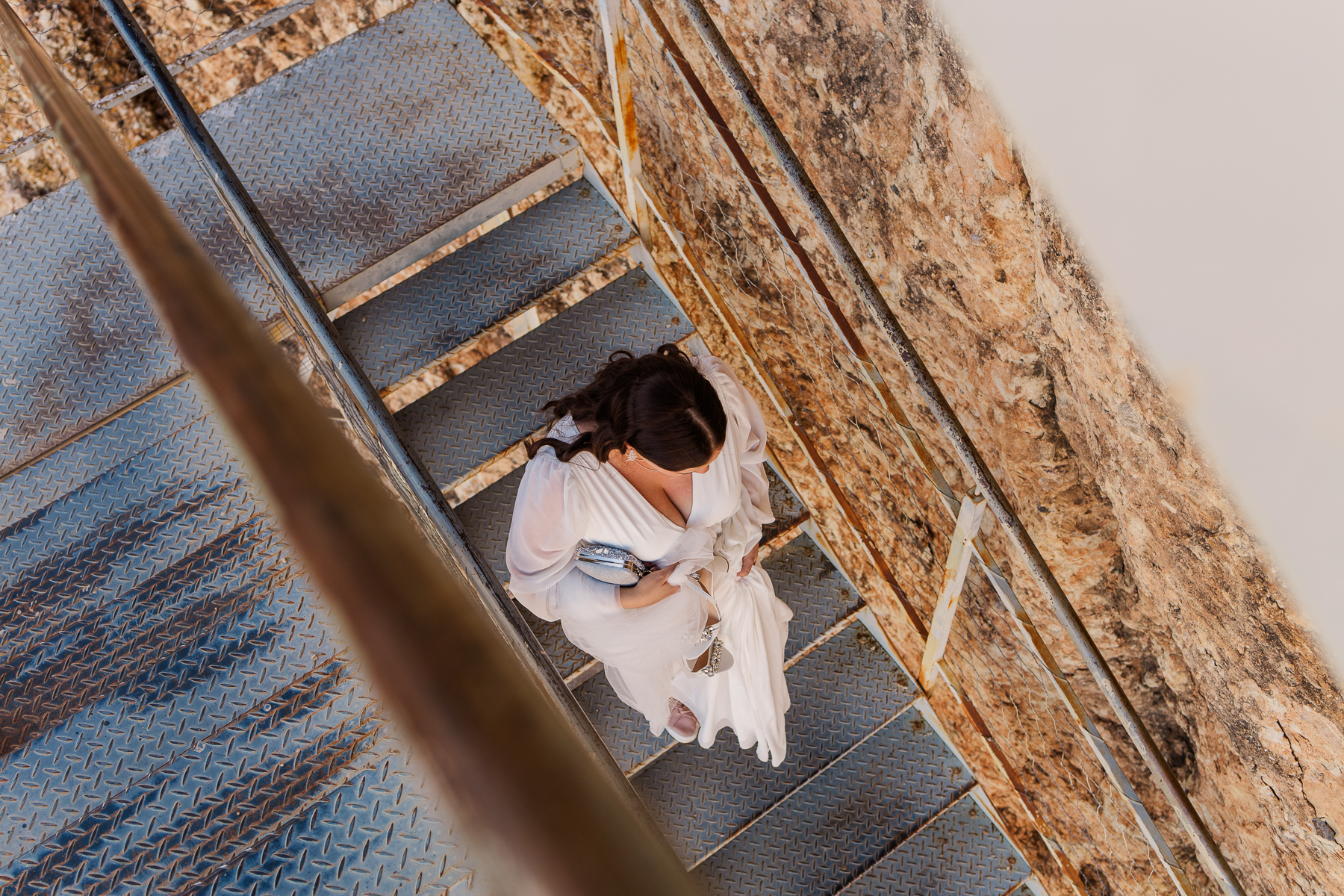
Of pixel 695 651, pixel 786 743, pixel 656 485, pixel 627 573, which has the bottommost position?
pixel 786 743

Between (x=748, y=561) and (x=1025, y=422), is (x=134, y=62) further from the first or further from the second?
(x=1025, y=422)

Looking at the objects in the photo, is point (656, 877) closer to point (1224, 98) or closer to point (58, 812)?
point (1224, 98)

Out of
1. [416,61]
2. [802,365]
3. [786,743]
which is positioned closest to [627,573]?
[802,365]

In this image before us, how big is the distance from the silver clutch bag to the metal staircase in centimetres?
76

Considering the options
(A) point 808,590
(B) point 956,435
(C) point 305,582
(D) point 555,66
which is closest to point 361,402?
(C) point 305,582

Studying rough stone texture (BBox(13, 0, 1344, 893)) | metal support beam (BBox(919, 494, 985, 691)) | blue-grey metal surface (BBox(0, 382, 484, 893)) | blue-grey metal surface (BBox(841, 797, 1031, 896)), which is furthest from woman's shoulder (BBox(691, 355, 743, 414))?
blue-grey metal surface (BBox(841, 797, 1031, 896))

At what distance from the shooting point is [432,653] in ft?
1.20

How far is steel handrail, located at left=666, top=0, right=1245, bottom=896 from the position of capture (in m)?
2.02

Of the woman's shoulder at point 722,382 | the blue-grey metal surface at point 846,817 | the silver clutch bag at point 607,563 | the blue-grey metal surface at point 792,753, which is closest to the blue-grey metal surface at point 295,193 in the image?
the woman's shoulder at point 722,382

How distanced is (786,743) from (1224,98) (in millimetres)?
2992

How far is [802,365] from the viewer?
3293 millimetres

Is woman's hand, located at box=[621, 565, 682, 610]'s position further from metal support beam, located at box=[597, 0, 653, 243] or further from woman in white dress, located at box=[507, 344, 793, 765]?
metal support beam, located at box=[597, 0, 653, 243]

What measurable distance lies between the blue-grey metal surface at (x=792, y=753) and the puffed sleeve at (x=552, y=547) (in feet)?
4.13

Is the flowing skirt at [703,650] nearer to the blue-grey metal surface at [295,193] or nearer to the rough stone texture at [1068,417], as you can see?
the rough stone texture at [1068,417]
